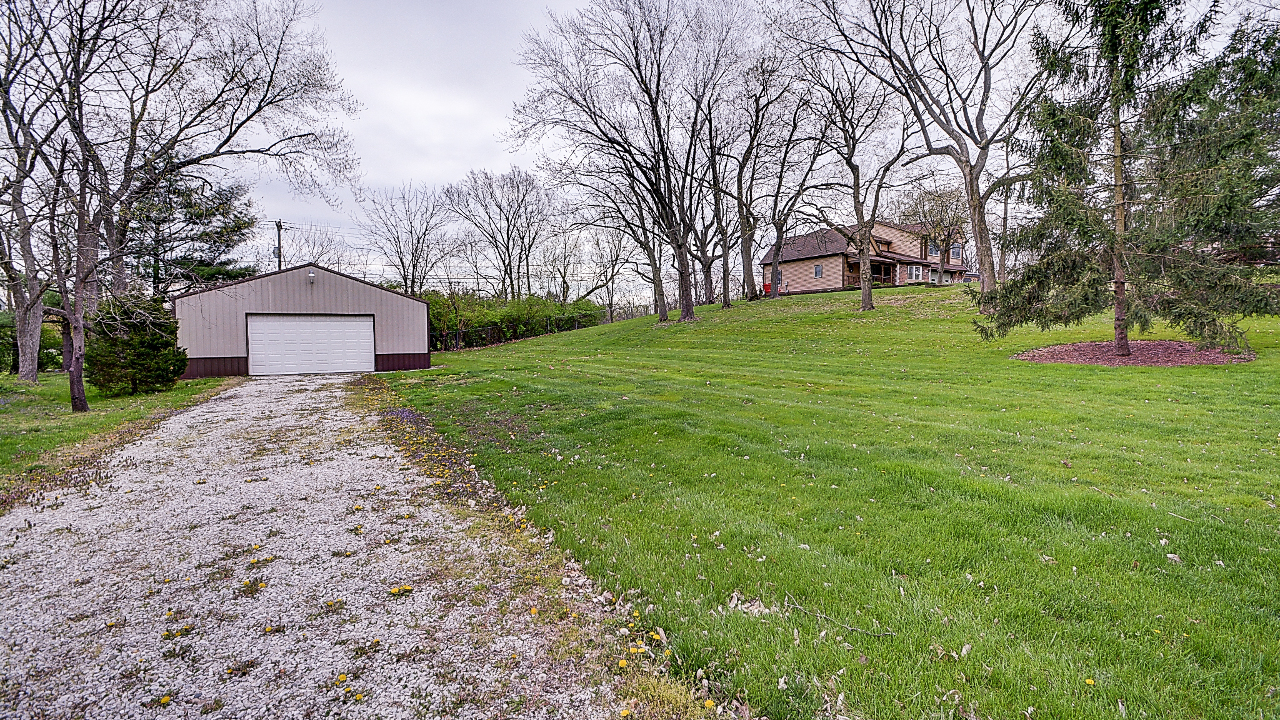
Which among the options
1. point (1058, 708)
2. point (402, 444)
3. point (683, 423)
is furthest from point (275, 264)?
point (1058, 708)

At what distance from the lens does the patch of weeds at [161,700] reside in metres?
2.19

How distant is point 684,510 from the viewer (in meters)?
4.14

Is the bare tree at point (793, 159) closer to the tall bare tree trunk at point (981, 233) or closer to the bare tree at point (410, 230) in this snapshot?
the tall bare tree trunk at point (981, 233)

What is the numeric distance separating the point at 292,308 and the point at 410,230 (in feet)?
67.4

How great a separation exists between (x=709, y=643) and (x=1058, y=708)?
1.40m

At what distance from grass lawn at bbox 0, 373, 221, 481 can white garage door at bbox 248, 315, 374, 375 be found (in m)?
2.73

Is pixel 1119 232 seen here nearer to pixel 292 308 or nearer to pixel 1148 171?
pixel 1148 171

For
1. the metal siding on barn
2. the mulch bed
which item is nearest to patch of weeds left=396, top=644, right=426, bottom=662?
the mulch bed

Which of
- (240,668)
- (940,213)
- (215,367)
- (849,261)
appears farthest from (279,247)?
(940,213)

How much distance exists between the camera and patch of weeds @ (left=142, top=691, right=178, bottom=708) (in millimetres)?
2189

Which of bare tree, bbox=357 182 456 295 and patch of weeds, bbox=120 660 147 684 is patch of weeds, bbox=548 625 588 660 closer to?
patch of weeds, bbox=120 660 147 684

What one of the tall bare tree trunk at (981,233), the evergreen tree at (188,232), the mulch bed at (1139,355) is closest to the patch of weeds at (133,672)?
the evergreen tree at (188,232)

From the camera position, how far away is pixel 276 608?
2914mm

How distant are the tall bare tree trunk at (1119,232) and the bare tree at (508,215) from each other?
2885cm
